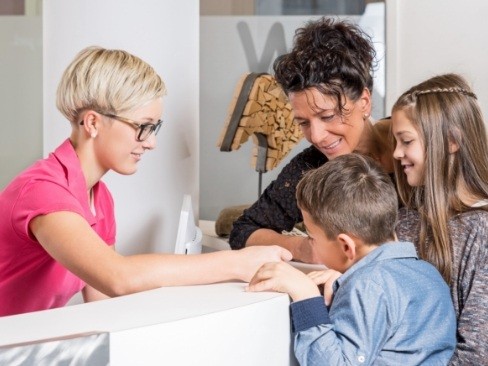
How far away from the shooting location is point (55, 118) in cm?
225

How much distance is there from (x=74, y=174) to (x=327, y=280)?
20.1 inches

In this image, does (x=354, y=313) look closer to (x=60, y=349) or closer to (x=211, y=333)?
(x=211, y=333)

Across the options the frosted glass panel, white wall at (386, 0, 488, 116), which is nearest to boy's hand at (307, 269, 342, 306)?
white wall at (386, 0, 488, 116)

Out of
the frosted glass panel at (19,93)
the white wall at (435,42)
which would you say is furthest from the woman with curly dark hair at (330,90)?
the frosted glass panel at (19,93)

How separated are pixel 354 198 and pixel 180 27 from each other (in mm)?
1103

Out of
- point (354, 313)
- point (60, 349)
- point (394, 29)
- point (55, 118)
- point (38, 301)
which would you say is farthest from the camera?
point (394, 29)

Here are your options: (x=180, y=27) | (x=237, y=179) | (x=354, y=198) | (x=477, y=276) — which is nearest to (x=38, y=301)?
(x=354, y=198)

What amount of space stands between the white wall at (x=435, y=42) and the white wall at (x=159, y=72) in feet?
3.11

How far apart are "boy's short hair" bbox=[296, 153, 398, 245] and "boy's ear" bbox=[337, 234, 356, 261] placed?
0.01 metres

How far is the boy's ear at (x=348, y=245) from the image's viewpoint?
127cm

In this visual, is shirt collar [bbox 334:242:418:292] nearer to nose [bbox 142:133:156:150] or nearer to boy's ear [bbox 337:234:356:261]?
boy's ear [bbox 337:234:356:261]

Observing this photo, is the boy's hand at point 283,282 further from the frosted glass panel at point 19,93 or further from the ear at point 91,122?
the frosted glass panel at point 19,93

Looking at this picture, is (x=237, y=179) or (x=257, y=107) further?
(x=237, y=179)

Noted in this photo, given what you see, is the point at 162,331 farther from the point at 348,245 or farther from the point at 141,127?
the point at 141,127
